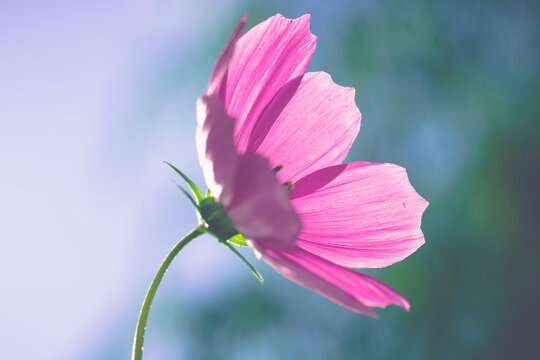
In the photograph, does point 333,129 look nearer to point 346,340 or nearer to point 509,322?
point 346,340

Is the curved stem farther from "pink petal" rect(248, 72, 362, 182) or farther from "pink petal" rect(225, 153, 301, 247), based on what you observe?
"pink petal" rect(248, 72, 362, 182)

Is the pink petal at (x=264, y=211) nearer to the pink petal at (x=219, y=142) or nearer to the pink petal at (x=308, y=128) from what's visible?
the pink petal at (x=219, y=142)

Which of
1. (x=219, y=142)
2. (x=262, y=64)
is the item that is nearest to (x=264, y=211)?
(x=219, y=142)

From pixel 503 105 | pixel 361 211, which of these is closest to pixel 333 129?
pixel 361 211

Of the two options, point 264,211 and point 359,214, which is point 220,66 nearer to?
point 264,211

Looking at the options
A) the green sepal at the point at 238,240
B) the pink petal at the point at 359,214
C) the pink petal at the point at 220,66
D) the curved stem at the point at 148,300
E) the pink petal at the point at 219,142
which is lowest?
the pink petal at the point at 359,214

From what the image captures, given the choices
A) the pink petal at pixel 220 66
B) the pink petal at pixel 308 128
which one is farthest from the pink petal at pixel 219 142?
the pink petal at pixel 308 128
